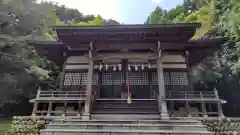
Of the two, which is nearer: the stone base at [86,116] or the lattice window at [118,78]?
the stone base at [86,116]

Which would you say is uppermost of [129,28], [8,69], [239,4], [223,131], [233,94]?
[239,4]

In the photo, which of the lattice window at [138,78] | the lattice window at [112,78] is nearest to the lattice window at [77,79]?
the lattice window at [112,78]

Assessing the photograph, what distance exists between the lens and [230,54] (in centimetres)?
1306

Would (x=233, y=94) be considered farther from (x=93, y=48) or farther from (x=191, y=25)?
(x=93, y=48)

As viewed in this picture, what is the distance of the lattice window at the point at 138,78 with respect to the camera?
36.6 ft

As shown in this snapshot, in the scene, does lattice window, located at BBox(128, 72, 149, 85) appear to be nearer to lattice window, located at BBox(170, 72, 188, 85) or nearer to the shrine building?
the shrine building

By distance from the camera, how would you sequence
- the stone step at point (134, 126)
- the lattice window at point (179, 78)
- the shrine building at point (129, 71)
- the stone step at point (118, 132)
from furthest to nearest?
the lattice window at point (179, 78), the shrine building at point (129, 71), the stone step at point (134, 126), the stone step at point (118, 132)

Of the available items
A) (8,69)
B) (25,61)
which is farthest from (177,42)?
(8,69)

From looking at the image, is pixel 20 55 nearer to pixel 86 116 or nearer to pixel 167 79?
pixel 86 116

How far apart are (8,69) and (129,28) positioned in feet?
28.5

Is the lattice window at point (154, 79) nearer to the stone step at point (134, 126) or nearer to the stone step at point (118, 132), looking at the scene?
the stone step at point (134, 126)

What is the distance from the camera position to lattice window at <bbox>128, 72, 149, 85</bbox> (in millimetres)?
11148

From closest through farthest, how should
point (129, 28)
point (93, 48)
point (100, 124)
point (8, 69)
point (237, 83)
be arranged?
point (100, 124), point (129, 28), point (93, 48), point (8, 69), point (237, 83)

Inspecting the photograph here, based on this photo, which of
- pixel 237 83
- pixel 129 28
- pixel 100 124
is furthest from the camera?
pixel 237 83
